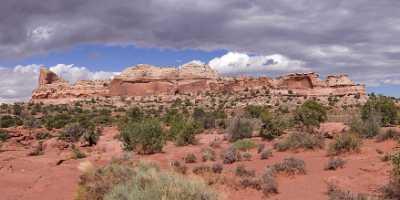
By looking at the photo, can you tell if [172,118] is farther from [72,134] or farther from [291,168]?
[291,168]

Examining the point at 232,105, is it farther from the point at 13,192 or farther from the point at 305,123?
the point at 13,192

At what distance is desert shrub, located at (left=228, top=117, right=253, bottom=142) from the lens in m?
29.8

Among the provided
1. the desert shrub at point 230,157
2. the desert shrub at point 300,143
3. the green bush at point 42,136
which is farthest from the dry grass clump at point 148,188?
the green bush at point 42,136

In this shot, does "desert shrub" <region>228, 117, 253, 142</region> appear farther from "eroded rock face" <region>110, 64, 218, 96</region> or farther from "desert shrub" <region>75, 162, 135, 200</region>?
"eroded rock face" <region>110, 64, 218, 96</region>

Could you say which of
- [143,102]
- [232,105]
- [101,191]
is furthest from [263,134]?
[143,102]

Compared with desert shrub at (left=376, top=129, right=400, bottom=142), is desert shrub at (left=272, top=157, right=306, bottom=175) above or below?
below

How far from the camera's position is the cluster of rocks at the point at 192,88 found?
257ft

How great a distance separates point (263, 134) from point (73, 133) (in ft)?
47.0

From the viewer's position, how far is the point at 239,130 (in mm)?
30172

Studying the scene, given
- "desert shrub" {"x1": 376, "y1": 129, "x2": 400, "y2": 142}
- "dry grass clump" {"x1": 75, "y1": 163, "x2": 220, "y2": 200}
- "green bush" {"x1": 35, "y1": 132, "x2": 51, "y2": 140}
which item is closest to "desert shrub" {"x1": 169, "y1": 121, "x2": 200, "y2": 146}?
"desert shrub" {"x1": 376, "y1": 129, "x2": 400, "y2": 142}

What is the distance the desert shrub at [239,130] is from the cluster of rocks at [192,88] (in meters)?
39.2

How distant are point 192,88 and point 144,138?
2732 inches

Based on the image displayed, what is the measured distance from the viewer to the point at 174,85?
9375 centimetres

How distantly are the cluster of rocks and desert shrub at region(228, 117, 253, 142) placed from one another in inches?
1543
